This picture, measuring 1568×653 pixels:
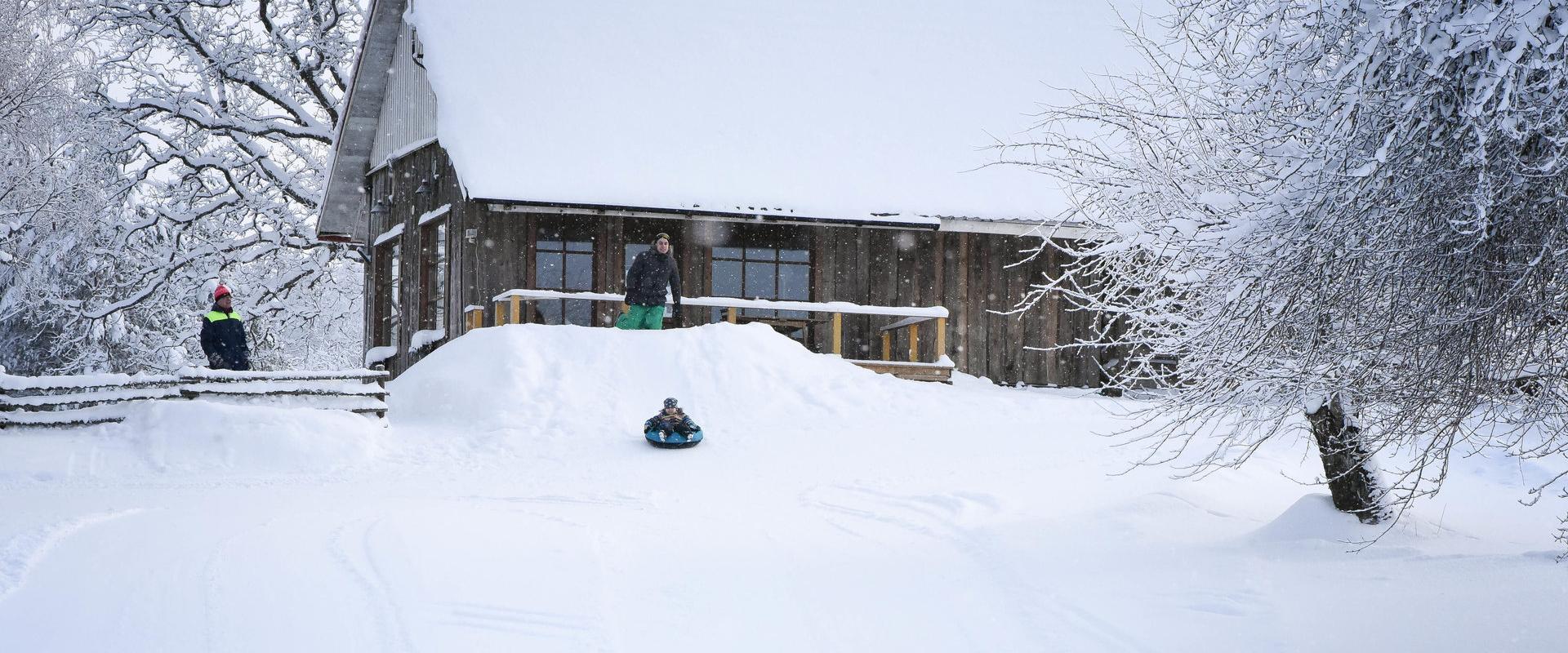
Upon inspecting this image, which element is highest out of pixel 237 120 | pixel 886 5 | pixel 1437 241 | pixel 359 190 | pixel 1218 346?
pixel 886 5

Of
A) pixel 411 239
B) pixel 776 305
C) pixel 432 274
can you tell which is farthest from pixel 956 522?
pixel 411 239

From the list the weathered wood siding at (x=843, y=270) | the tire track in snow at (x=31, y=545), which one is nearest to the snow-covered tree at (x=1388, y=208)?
the tire track in snow at (x=31, y=545)

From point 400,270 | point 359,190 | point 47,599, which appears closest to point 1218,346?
point 47,599

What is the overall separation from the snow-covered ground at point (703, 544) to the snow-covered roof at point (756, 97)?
14.0 ft

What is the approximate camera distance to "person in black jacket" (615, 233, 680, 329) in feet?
39.6

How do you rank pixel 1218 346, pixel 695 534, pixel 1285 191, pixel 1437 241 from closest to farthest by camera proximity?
pixel 1437 241
pixel 1285 191
pixel 1218 346
pixel 695 534

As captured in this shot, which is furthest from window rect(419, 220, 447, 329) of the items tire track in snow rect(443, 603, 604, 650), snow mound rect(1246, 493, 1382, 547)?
snow mound rect(1246, 493, 1382, 547)

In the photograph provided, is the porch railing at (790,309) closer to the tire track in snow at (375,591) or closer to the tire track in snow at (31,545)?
the tire track in snow at (31,545)

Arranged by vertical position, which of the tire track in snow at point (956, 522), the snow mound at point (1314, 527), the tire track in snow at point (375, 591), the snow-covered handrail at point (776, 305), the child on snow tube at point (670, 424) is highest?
the snow-covered handrail at point (776, 305)

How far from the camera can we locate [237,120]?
62.5ft

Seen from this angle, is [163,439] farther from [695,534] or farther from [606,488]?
[695,534]

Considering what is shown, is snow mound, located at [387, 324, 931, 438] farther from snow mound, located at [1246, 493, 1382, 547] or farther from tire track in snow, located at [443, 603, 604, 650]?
tire track in snow, located at [443, 603, 604, 650]

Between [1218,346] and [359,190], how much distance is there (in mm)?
16409

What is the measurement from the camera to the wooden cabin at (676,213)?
13625 millimetres
